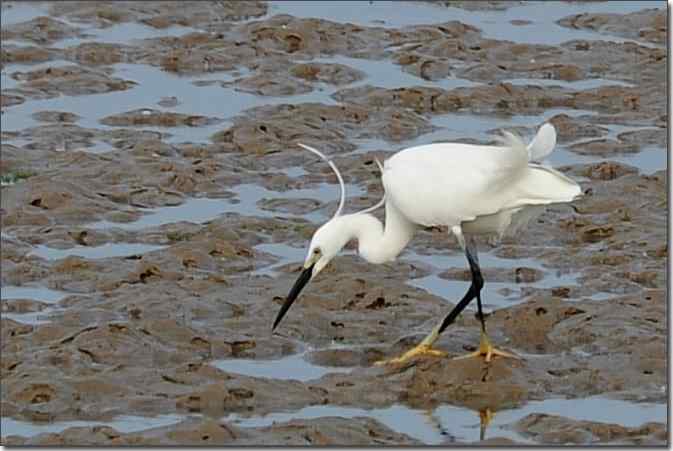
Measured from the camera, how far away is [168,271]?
10406mm

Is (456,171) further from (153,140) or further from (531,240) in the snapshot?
(153,140)

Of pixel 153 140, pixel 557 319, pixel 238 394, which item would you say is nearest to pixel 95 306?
pixel 238 394

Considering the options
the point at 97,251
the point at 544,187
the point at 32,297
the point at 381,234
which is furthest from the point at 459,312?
the point at 97,251

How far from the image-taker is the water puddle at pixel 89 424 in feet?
27.5

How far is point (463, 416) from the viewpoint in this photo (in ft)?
28.2

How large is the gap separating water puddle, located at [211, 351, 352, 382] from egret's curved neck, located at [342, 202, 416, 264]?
56 cm

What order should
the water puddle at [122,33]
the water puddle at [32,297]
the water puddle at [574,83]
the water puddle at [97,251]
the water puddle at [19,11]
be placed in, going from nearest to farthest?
1. the water puddle at [32,297]
2. the water puddle at [97,251]
3. the water puddle at [574,83]
4. the water puddle at [122,33]
5. the water puddle at [19,11]

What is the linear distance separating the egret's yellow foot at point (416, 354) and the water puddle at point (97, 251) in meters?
2.07

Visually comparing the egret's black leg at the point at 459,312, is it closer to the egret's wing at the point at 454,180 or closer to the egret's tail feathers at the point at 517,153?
the egret's wing at the point at 454,180

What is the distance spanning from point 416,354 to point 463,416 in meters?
0.63

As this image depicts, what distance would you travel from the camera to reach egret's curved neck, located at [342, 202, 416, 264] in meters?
9.28

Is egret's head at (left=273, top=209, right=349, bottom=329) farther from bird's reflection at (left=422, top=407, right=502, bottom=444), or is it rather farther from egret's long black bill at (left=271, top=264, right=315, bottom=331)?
bird's reflection at (left=422, top=407, right=502, bottom=444)

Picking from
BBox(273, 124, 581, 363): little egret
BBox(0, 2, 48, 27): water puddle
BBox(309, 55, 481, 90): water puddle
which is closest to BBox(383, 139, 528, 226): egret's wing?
BBox(273, 124, 581, 363): little egret

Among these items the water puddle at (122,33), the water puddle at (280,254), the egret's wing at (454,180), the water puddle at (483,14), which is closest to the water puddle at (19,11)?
the water puddle at (122,33)
